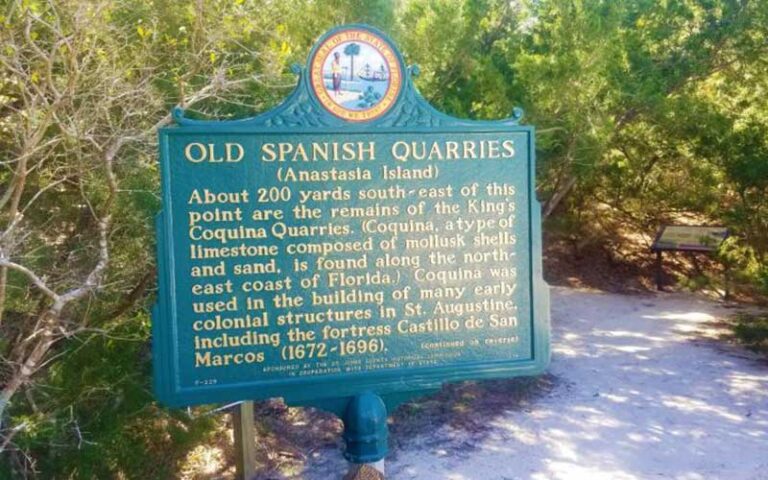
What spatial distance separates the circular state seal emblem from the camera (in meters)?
3.16

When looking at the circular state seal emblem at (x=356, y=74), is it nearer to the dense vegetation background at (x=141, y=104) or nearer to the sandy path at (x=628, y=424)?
the dense vegetation background at (x=141, y=104)

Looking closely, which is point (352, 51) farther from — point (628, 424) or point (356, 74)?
point (628, 424)

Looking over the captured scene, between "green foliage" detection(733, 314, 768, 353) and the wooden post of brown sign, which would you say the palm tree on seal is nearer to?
the wooden post of brown sign

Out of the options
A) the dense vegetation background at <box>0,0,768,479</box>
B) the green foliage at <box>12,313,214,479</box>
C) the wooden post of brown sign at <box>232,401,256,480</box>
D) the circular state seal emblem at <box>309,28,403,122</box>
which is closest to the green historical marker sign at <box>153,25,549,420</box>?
the circular state seal emblem at <box>309,28,403,122</box>

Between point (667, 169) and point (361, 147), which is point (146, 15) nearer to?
point (361, 147)

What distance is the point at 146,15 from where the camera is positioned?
561 centimetres

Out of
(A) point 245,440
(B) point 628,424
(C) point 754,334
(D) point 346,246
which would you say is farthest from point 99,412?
(C) point 754,334

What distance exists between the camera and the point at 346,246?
10.6ft

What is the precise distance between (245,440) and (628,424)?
124 inches

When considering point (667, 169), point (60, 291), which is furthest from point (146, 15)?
point (667, 169)

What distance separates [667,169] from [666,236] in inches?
63.2

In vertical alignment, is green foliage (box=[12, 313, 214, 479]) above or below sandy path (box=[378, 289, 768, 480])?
above

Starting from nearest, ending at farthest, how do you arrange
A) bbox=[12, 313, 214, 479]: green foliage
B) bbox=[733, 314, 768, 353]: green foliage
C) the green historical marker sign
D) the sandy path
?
1. the green historical marker sign
2. bbox=[12, 313, 214, 479]: green foliage
3. the sandy path
4. bbox=[733, 314, 768, 353]: green foliage

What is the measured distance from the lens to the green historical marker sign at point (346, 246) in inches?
122
